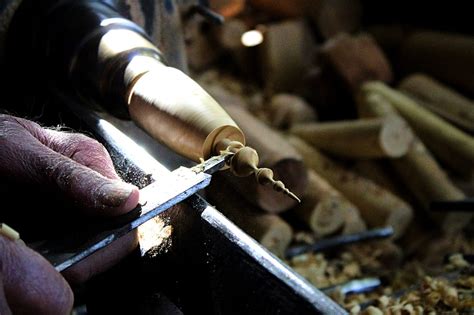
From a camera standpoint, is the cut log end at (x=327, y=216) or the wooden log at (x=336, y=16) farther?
the wooden log at (x=336, y=16)

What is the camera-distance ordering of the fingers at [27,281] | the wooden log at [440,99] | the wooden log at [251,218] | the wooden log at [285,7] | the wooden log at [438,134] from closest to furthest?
the fingers at [27,281] → the wooden log at [251,218] → the wooden log at [438,134] → the wooden log at [440,99] → the wooden log at [285,7]

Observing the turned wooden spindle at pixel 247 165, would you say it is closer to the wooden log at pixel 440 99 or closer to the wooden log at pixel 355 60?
the wooden log at pixel 440 99

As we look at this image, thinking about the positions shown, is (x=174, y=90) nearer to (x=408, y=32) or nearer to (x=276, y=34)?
(x=276, y=34)

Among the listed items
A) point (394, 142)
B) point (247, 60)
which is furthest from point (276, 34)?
point (394, 142)

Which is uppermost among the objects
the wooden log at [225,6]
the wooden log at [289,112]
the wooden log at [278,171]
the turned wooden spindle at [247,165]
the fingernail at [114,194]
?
the fingernail at [114,194]

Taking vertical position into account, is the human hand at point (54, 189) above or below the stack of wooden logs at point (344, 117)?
above

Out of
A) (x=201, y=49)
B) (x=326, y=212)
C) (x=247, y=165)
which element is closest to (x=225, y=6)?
(x=326, y=212)

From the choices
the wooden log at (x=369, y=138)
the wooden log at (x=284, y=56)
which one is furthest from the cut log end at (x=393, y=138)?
the wooden log at (x=284, y=56)
